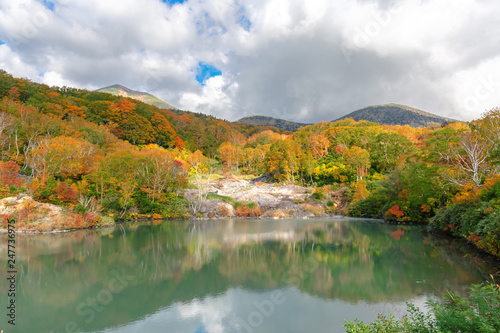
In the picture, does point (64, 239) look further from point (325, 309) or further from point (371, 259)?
point (371, 259)

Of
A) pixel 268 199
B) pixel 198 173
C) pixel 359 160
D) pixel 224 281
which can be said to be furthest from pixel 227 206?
pixel 224 281

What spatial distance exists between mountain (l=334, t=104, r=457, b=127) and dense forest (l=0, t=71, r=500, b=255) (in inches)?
3356

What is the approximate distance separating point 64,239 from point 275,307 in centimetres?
1669

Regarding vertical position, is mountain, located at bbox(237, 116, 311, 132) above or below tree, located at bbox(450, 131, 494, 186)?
above

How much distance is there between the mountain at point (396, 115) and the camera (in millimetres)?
125400

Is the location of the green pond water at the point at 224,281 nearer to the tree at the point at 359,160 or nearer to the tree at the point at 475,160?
the tree at the point at 475,160

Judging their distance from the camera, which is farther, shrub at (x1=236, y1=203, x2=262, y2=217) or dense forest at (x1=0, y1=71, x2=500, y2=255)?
shrub at (x1=236, y1=203, x2=262, y2=217)

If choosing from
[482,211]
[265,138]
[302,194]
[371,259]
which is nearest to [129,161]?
[302,194]

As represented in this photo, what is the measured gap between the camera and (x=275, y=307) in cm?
852

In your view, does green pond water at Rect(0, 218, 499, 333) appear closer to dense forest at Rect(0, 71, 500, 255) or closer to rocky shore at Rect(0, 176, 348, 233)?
rocky shore at Rect(0, 176, 348, 233)

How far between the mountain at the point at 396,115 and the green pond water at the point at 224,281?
126507mm

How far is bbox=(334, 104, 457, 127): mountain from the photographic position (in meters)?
125

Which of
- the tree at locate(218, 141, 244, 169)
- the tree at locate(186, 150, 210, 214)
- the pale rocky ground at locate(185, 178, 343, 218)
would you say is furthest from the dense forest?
the tree at locate(218, 141, 244, 169)

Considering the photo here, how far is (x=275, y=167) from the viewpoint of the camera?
45812 millimetres
